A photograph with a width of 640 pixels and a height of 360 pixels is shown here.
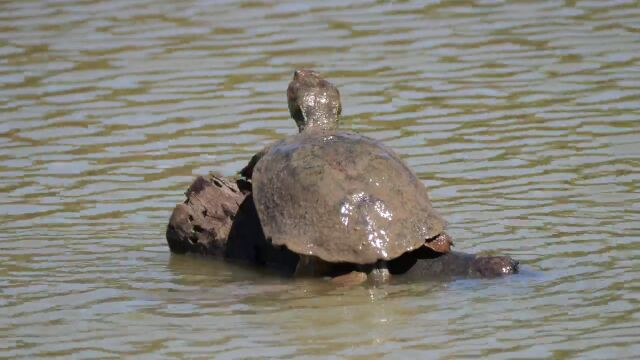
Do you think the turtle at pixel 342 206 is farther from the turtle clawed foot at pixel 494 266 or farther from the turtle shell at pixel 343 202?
the turtle clawed foot at pixel 494 266

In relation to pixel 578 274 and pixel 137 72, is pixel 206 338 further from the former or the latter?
pixel 137 72

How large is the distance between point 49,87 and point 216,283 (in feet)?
15.1

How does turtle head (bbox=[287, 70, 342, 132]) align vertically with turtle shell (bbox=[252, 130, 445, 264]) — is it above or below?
above

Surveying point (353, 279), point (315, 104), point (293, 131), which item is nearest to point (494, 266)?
point (353, 279)

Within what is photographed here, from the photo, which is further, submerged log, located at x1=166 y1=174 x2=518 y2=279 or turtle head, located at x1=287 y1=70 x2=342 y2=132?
turtle head, located at x1=287 y1=70 x2=342 y2=132

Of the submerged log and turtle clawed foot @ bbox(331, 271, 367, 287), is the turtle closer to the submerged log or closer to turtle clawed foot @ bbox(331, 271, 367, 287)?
turtle clawed foot @ bbox(331, 271, 367, 287)

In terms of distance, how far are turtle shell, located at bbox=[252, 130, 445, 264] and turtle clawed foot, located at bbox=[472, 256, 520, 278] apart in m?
0.25

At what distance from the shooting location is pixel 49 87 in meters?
11.5

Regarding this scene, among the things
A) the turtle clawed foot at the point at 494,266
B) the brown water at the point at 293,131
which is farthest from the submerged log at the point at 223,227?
the turtle clawed foot at the point at 494,266

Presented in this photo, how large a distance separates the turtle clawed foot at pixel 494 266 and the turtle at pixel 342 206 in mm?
192

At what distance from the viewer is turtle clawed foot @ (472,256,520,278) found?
6.98 metres

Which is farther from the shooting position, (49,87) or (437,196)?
(49,87)

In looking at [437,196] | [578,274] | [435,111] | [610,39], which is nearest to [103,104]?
[435,111]

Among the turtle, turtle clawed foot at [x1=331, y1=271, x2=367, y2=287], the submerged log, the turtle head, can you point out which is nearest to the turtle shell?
the turtle
